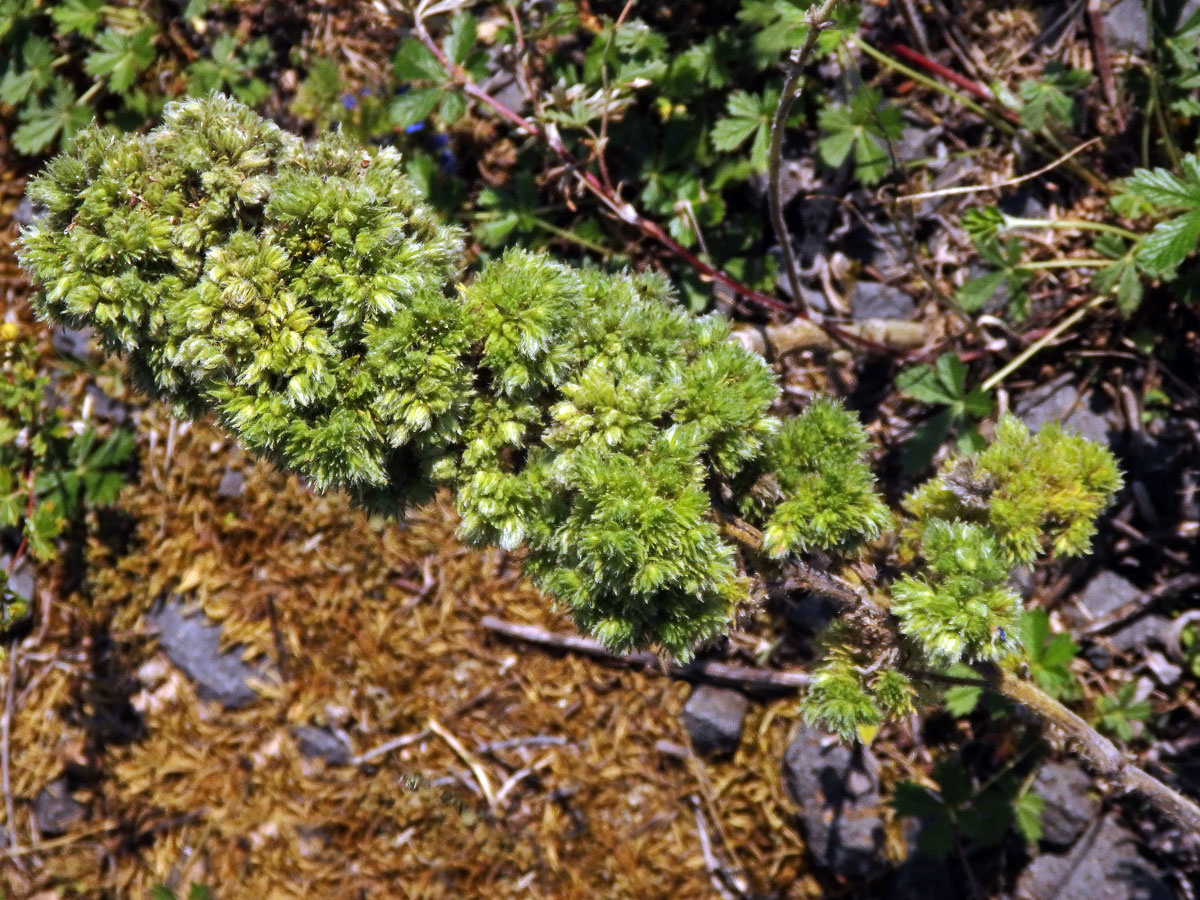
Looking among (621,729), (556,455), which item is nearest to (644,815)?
(621,729)

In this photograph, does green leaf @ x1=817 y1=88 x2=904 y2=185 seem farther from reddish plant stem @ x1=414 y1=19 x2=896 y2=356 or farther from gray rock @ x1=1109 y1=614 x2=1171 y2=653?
gray rock @ x1=1109 y1=614 x2=1171 y2=653

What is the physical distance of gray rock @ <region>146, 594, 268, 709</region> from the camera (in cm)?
467

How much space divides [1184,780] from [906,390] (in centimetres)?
205

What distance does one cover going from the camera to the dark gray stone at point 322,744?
178 inches

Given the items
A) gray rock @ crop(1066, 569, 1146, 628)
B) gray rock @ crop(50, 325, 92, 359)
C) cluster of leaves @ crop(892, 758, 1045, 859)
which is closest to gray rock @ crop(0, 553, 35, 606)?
gray rock @ crop(50, 325, 92, 359)

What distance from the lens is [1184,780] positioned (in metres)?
3.82

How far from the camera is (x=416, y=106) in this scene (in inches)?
153

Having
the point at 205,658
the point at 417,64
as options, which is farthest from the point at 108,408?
the point at 417,64

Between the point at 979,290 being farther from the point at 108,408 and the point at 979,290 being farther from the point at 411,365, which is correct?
the point at 108,408

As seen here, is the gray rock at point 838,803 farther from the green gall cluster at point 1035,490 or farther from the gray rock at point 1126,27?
the gray rock at point 1126,27

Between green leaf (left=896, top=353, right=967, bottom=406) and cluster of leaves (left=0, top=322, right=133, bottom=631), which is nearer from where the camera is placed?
green leaf (left=896, top=353, right=967, bottom=406)

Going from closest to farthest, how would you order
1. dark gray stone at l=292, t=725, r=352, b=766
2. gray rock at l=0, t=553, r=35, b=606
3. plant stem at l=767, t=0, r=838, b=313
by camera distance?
plant stem at l=767, t=0, r=838, b=313
dark gray stone at l=292, t=725, r=352, b=766
gray rock at l=0, t=553, r=35, b=606

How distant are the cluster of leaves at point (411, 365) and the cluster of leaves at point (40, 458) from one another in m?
2.58

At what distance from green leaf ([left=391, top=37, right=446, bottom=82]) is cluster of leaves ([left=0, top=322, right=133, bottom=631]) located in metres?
2.37
